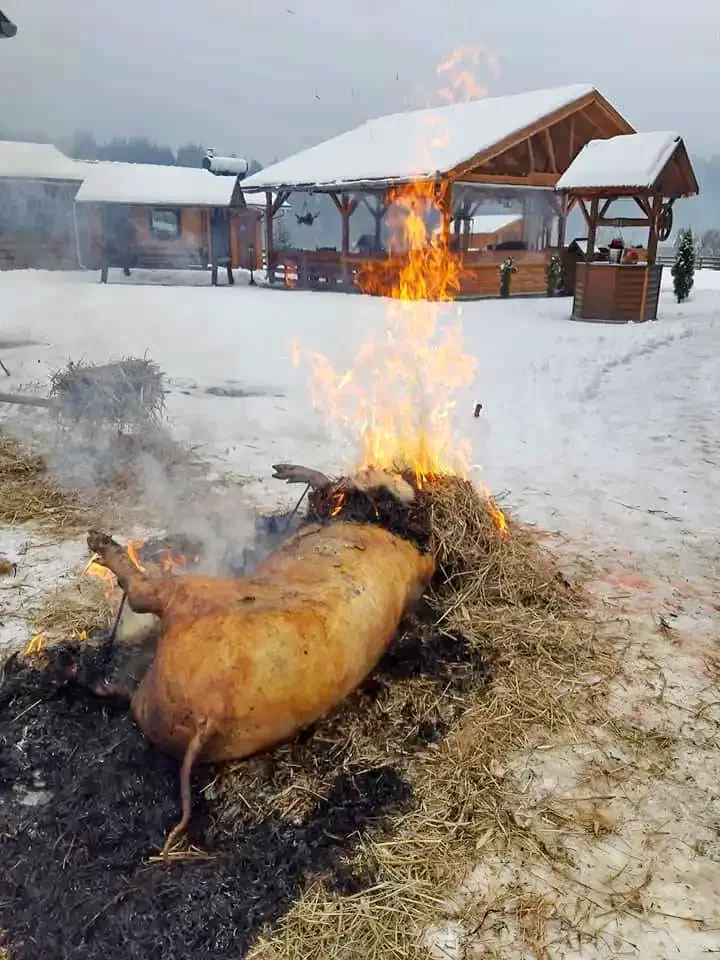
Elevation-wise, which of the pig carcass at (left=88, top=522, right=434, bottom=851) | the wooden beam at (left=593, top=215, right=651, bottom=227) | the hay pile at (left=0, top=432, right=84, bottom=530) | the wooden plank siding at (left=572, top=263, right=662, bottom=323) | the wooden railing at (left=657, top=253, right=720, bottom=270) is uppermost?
the wooden beam at (left=593, top=215, right=651, bottom=227)

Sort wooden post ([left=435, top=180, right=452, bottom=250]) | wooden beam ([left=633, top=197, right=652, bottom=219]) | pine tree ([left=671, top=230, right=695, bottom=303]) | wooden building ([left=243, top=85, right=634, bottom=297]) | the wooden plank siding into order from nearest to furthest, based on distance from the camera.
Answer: the wooden plank siding
wooden beam ([left=633, top=197, right=652, bottom=219])
pine tree ([left=671, top=230, right=695, bottom=303])
wooden post ([left=435, top=180, right=452, bottom=250])
wooden building ([left=243, top=85, right=634, bottom=297])

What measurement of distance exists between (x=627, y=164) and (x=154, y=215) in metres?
21.1

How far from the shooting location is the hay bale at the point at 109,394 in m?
6.83

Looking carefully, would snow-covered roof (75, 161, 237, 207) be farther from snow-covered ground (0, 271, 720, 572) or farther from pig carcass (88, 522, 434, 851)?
pig carcass (88, 522, 434, 851)

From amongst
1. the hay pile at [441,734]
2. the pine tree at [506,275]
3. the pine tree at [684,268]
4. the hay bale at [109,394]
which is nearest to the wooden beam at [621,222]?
the pine tree at [684,268]

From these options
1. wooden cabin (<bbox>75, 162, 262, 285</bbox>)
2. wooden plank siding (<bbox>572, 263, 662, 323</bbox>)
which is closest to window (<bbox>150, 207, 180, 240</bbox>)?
wooden cabin (<bbox>75, 162, 262, 285</bbox>)

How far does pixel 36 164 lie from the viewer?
31.3m

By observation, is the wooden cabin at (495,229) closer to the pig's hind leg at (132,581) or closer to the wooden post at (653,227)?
the wooden post at (653,227)

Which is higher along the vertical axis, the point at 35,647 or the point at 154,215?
the point at 154,215

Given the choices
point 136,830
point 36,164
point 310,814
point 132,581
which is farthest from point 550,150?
point 136,830

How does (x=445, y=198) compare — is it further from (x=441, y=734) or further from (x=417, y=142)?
(x=441, y=734)

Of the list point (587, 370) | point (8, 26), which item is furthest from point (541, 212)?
point (8, 26)

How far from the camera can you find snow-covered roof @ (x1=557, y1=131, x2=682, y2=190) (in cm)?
1614

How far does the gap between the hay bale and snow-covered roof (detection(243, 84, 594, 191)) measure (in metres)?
14.9
